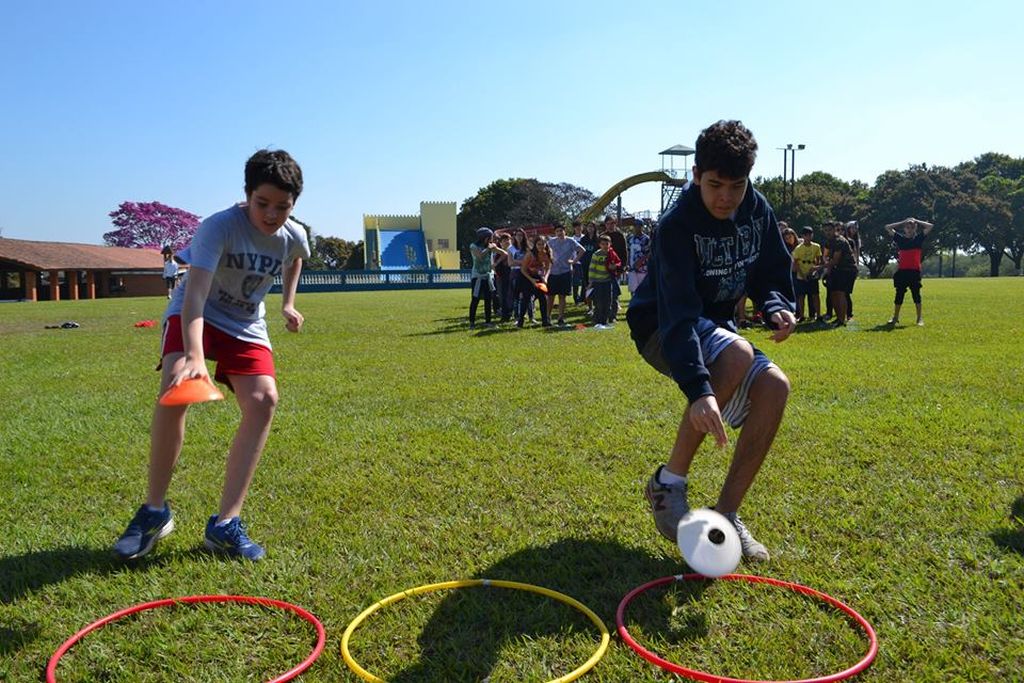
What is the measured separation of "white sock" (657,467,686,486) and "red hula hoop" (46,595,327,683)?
1689 mm

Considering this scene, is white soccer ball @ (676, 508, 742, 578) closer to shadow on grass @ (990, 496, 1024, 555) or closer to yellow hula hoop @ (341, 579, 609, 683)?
yellow hula hoop @ (341, 579, 609, 683)

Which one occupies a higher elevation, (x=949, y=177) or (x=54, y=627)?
(x=949, y=177)

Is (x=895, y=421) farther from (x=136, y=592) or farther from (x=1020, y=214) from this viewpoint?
(x=1020, y=214)

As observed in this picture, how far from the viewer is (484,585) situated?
319 cm

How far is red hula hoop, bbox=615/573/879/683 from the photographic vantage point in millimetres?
2438

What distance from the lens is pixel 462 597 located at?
311 centimetres

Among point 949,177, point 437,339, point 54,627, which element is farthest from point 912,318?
point 949,177

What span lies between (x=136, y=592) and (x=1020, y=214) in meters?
80.0

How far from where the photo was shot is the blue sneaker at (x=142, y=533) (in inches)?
139

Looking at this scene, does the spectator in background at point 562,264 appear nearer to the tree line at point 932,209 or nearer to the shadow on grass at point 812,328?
the shadow on grass at point 812,328

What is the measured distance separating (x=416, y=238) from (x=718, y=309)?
263 feet

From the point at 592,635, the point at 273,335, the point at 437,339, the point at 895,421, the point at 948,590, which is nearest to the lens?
the point at 592,635

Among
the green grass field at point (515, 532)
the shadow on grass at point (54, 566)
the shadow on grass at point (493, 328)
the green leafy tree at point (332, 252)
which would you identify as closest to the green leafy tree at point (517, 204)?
the green leafy tree at point (332, 252)

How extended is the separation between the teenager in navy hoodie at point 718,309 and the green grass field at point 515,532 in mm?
406
